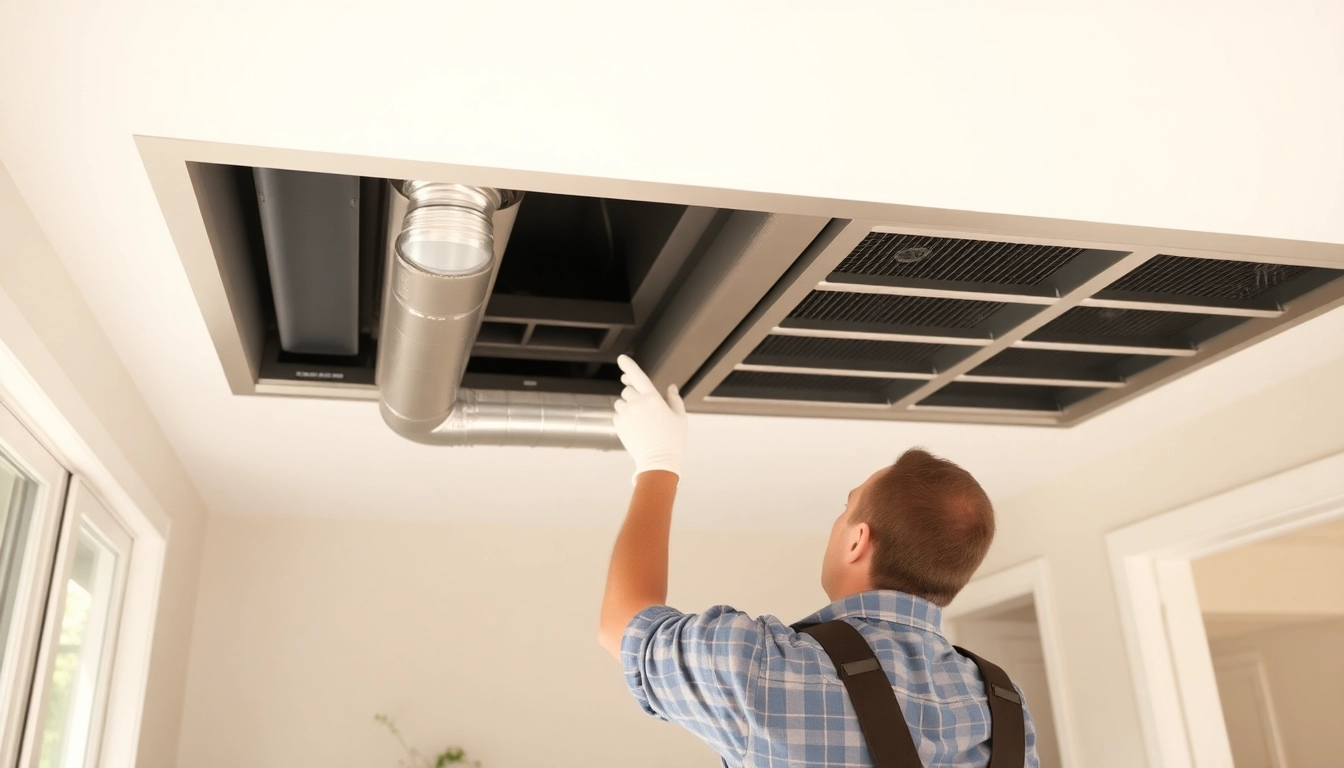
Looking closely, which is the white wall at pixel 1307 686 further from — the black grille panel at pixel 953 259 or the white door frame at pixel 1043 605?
the black grille panel at pixel 953 259

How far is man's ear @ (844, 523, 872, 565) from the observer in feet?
4.44

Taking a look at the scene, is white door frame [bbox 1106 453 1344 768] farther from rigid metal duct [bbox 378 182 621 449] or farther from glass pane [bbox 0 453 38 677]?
glass pane [bbox 0 453 38 677]

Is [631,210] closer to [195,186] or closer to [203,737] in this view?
[195,186]

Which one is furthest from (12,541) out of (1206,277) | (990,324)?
(1206,277)

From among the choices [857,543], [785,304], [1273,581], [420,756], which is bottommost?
[420,756]

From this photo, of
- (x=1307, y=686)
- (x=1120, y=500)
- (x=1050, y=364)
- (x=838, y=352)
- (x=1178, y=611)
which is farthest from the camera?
(x=1307, y=686)

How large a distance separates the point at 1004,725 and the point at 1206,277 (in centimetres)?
135

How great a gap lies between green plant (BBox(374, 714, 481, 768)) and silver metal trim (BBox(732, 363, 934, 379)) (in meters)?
1.95

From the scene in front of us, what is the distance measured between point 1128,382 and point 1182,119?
1119 millimetres

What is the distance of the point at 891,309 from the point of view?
2.29m

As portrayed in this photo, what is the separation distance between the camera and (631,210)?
2447 millimetres

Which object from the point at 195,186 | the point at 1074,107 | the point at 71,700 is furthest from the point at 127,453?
the point at 1074,107

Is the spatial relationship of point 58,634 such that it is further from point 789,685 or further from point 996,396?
point 996,396

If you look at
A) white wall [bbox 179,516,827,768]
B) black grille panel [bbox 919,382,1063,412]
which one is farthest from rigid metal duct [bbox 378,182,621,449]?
white wall [bbox 179,516,827,768]
